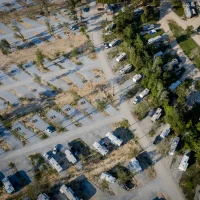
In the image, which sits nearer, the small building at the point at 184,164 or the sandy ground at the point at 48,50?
the small building at the point at 184,164

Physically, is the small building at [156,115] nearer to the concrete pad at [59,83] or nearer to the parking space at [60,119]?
the parking space at [60,119]

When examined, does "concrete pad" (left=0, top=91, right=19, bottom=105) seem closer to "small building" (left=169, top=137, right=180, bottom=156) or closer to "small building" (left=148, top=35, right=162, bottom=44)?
"small building" (left=169, top=137, right=180, bottom=156)

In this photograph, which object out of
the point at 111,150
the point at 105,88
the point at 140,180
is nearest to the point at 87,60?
the point at 105,88

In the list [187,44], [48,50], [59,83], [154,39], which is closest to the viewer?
[59,83]

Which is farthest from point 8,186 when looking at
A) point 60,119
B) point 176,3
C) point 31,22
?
point 176,3

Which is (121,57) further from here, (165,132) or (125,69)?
(165,132)

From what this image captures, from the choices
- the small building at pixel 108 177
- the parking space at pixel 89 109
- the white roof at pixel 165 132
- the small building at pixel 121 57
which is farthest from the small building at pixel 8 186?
the small building at pixel 121 57

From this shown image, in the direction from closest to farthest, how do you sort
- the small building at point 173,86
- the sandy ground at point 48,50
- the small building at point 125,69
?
the small building at point 173,86
the small building at point 125,69
the sandy ground at point 48,50

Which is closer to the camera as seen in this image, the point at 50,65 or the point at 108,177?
the point at 108,177
